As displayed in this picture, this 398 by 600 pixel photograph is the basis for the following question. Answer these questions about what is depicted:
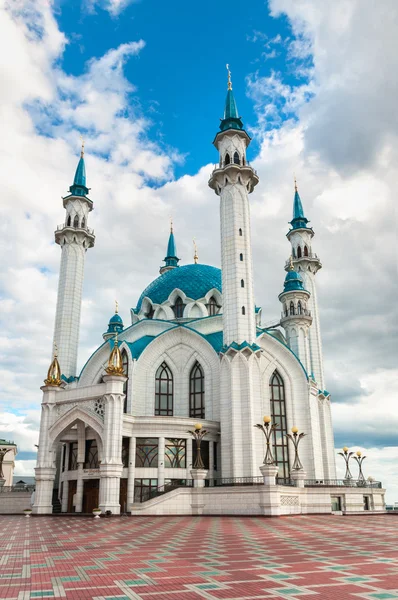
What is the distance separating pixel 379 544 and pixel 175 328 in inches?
1105

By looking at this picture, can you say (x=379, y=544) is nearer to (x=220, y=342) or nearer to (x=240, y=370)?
(x=240, y=370)

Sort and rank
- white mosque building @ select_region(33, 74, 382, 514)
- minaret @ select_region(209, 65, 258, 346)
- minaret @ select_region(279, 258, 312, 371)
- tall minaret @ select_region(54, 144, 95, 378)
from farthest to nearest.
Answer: minaret @ select_region(279, 258, 312, 371) < tall minaret @ select_region(54, 144, 95, 378) < minaret @ select_region(209, 65, 258, 346) < white mosque building @ select_region(33, 74, 382, 514)

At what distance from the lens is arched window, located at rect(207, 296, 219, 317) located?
157ft

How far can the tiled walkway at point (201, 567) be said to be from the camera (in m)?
7.61

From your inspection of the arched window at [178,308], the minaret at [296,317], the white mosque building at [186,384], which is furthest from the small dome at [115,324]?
the minaret at [296,317]

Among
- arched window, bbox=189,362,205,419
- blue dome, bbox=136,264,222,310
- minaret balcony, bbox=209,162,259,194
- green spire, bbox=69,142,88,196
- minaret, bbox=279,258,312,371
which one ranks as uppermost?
green spire, bbox=69,142,88,196

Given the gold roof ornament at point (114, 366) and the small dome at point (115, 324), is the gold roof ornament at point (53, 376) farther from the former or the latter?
the small dome at point (115, 324)

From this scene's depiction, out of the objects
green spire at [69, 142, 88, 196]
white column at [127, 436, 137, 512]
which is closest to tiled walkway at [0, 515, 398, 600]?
white column at [127, 436, 137, 512]

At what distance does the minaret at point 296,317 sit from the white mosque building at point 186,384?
102mm

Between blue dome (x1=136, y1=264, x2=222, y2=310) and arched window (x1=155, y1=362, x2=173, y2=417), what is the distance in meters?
9.73

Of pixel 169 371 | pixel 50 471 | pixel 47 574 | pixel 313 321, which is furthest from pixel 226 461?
pixel 47 574

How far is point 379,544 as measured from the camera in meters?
13.6

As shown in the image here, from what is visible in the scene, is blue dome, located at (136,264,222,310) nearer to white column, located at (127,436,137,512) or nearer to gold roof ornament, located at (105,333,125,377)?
gold roof ornament, located at (105,333,125,377)

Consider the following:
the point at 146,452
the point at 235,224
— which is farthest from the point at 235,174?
the point at 146,452
